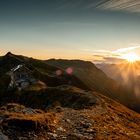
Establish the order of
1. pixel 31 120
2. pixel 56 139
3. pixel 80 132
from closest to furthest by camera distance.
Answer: pixel 56 139 < pixel 31 120 < pixel 80 132

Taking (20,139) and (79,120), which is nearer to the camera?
(20,139)

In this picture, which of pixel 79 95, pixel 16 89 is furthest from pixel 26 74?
pixel 79 95

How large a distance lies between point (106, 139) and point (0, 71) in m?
129

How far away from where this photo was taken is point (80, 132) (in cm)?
3275

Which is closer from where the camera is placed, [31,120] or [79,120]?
[31,120]

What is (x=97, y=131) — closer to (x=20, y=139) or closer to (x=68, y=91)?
(x=20, y=139)

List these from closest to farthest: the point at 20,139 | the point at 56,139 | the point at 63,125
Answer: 1. the point at 20,139
2. the point at 56,139
3. the point at 63,125

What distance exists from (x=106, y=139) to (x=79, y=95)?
134ft

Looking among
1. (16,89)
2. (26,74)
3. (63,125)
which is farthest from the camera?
(26,74)

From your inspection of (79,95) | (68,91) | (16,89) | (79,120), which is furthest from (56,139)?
(16,89)

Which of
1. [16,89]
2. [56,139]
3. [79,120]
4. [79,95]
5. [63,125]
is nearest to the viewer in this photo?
[56,139]

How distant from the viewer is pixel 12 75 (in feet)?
433

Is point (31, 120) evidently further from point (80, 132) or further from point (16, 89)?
point (16, 89)

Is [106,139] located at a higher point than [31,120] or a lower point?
lower
